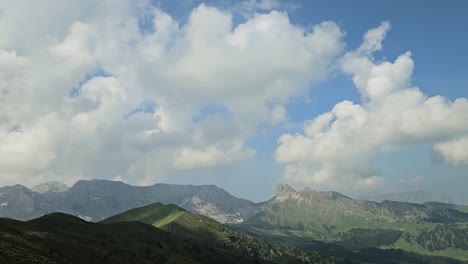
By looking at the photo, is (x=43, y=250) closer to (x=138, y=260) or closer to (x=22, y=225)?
(x=22, y=225)

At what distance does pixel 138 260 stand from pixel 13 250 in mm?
90259

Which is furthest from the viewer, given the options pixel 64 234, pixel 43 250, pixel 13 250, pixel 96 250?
pixel 64 234

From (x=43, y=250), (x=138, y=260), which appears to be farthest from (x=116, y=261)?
(x=43, y=250)

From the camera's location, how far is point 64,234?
188250 mm

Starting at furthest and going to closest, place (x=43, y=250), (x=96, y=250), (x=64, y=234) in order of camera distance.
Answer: (x=64, y=234), (x=96, y=250), (x=43, y=250)

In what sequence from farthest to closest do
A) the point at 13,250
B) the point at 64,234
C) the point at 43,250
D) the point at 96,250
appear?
the point at 64,234 < the point at 96,250 < the point at 43,250 < the point at 13,250

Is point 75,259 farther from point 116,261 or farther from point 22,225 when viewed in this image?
point 22,225

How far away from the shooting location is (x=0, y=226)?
509 feet

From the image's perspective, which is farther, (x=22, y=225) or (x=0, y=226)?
(x=22, y=225)

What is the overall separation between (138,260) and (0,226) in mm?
63859

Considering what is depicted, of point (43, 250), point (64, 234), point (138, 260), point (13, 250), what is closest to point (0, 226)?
point (43, 250)

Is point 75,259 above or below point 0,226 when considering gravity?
below

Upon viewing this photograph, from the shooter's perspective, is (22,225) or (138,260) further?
(138,260)

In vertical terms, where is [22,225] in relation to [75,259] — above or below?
above
